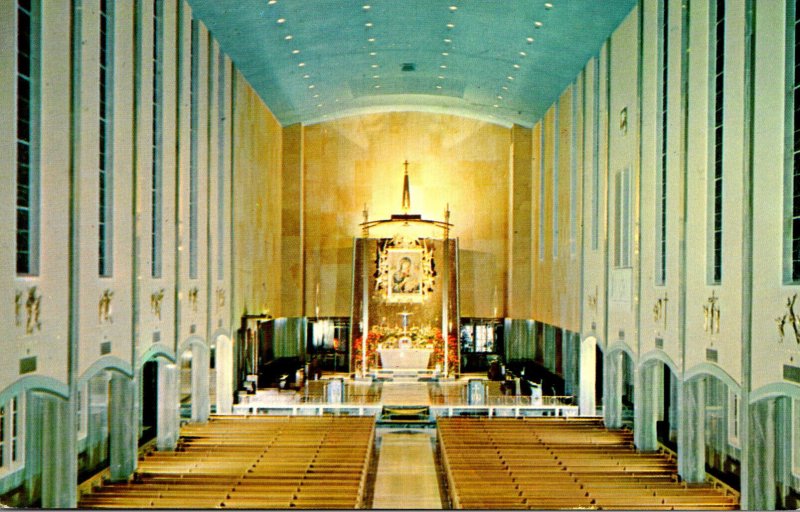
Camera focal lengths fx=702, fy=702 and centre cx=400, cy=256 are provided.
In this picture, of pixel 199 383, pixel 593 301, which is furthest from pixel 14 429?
pixel 593 301

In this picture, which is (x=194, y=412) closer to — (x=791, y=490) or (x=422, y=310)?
(x=422, y=310)

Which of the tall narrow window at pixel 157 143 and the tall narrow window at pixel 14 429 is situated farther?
the tall narrow window at pixel 157 143

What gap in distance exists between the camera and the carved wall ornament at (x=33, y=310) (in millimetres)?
8242

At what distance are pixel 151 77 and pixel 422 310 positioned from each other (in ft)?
47.1

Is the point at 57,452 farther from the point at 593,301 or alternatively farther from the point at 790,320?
the point at 593,301

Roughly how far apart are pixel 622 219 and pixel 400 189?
1204 cm

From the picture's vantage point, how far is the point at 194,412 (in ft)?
52.5

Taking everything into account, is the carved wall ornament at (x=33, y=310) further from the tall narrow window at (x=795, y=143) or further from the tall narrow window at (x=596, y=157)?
the tall narrow window at (x=596, y=157)

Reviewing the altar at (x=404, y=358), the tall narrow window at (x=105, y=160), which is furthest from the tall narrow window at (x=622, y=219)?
the tall narrow window at (x=105, y=160)

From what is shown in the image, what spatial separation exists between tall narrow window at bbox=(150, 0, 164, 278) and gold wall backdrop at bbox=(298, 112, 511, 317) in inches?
511

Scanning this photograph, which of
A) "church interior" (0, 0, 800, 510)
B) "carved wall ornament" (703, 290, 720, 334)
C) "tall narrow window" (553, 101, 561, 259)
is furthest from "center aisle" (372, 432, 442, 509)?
"tall narrow window" (553, 101, 561, 259)

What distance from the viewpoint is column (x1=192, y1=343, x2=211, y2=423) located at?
1603 centimetres

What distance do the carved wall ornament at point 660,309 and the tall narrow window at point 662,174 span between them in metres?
0.34

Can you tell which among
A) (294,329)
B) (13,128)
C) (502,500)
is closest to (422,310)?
(294,329)
